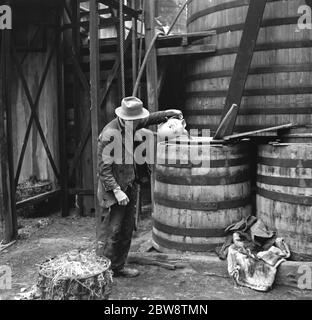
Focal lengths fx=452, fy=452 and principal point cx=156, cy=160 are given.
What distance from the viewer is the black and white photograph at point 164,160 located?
4516 millimetres

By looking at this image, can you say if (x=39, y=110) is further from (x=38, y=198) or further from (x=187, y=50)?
(x=187, y=50)

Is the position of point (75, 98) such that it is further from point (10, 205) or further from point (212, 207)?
point (212, 207)

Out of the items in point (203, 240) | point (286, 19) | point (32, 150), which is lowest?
point (203, 240)

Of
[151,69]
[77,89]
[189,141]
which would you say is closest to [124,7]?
[151,69]

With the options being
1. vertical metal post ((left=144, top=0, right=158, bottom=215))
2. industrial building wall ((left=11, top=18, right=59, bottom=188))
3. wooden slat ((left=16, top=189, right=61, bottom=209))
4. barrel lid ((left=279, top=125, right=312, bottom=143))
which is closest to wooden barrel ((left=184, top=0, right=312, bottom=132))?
barrel lid ((left=279, top=125, right=312, bottom=143))

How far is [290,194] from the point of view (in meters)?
4.77

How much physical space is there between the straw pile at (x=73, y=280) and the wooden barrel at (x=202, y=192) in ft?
4.83

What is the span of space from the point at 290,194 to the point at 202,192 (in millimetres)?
963

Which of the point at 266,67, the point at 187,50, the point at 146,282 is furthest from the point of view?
the point at 187,50

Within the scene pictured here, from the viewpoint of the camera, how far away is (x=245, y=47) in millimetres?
5328

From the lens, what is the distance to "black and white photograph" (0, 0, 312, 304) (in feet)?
14.8

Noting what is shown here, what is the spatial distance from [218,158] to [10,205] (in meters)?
3.10
